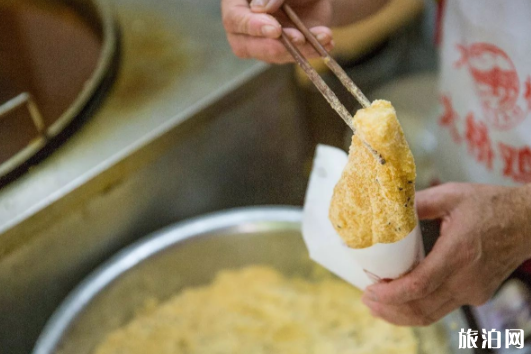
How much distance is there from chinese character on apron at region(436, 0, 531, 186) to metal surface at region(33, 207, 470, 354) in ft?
1.43

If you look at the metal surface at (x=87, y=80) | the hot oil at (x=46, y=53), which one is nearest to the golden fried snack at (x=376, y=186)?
the metal surface at (x=87, y=80)


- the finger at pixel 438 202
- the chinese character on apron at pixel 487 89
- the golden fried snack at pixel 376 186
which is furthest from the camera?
the chinese character on apron at pixel 487 89

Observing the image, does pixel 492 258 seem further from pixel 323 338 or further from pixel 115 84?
pixel 115 84

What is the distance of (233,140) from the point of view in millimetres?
1545

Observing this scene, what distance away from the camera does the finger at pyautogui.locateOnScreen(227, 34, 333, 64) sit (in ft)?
3.24

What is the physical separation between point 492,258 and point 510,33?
480 mm

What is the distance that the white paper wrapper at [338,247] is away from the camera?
840 millimetres

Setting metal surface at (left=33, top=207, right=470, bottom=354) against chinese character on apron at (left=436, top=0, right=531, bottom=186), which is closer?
chinese character on apron at (left=436, top=0, right=531, bottom=186)

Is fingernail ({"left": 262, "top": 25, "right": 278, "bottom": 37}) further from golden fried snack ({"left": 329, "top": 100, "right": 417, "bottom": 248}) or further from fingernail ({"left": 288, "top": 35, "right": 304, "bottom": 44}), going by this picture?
golden fried snack ({"left": 329, "top": 100, "right": 417, "bottom": 248})

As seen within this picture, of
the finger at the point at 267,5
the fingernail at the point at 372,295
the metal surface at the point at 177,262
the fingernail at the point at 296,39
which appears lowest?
the metal surface at the point at 177,262

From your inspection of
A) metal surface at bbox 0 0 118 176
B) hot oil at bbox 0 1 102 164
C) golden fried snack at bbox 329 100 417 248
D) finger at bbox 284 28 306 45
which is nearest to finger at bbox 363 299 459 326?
golden fried snack at bbox 329 100 417 248

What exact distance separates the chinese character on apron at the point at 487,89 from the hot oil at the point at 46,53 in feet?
3.20

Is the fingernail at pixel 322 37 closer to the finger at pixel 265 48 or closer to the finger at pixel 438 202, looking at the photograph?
Result: the finger at pixel 265 48

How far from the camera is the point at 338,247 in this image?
36.4 inches
